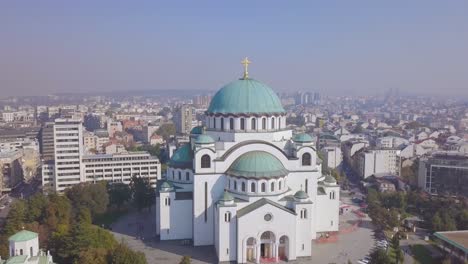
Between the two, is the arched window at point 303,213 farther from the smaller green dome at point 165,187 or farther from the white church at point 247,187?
the smaller green dome at point 165,187

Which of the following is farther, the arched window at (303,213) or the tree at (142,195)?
the tree at (142,195)

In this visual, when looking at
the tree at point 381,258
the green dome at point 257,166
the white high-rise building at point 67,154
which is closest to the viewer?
the tree at point 381,258

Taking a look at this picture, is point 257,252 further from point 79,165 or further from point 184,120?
point 184,120

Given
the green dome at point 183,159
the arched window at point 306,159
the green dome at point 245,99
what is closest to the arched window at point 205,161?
the green dome at point 183,159

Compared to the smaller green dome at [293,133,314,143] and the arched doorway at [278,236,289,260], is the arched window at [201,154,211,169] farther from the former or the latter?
the arched doorway at [278,236,289,260]

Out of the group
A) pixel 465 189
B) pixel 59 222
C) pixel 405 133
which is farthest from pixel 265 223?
pixel 405 133

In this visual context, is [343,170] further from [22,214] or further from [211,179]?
[22,214]
